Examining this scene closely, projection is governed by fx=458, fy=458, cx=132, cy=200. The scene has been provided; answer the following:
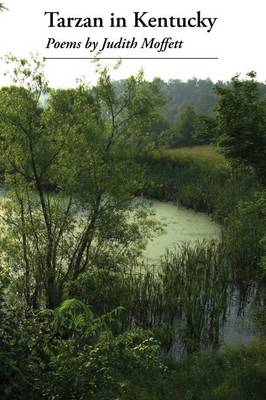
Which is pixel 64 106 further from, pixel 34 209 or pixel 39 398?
pixel 39 398

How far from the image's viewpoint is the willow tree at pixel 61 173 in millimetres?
9711

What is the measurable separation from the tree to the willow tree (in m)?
2.54

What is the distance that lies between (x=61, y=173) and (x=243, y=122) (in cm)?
403

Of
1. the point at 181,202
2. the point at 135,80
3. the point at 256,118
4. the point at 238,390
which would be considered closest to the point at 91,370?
the point at 238,390

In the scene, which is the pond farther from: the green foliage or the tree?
the green foliage

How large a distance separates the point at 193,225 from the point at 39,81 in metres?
10.2

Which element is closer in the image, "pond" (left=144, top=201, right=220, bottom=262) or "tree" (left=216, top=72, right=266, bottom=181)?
"tree" (left=216, top=72, right=266, bottom=181)

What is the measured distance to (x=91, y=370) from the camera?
432 centimetres

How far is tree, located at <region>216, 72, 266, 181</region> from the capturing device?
8266 mm

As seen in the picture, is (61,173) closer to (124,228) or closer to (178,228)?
(124,228)

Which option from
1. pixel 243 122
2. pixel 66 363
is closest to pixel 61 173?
pixel 243 122

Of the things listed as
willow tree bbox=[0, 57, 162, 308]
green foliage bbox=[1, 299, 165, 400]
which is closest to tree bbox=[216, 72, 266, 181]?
willow tree bbox=[0, 57, 162, 308]

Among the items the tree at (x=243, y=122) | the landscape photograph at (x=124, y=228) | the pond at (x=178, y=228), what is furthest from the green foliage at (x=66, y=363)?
the pond at (x=178, y=228)

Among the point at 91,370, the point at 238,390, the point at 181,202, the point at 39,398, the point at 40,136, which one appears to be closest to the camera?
the point at 39,398
